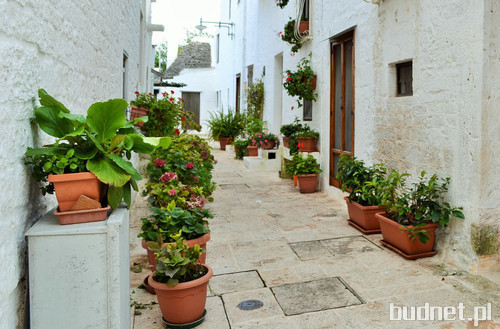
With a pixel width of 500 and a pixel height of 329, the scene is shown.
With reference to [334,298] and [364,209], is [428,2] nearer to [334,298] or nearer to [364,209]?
[364,209]

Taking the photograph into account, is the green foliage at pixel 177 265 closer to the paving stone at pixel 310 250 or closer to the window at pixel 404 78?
the paving stone at pixel 310 250

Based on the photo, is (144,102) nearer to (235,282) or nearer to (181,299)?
(235,282)

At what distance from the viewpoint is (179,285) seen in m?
2.36

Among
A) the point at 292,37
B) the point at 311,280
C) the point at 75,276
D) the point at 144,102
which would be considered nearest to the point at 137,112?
the point at 144,102

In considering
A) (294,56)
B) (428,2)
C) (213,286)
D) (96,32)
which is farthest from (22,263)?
(294,56)

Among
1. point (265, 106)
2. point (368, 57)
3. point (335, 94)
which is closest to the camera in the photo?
point (368, 57)

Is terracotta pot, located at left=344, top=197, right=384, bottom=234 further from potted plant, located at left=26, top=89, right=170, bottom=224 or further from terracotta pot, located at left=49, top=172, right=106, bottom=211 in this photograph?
terracotta pot, located at left=49, top=172, right=106, bottom=211

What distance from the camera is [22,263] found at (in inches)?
69.3

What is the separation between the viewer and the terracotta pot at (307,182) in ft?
21.4

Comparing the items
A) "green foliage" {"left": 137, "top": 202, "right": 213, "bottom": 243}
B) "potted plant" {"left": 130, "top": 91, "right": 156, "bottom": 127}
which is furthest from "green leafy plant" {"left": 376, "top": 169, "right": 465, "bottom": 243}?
"potted plant" {"left": 130, "top": 91, "right": 156, "bottom": 127}

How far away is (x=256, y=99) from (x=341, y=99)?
5.14 m

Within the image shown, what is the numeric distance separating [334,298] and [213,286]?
3.09 feet

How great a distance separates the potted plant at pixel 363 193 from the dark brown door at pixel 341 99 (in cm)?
92

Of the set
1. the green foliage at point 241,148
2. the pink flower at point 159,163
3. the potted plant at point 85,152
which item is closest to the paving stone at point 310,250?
the pink flower at point 159,163
